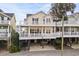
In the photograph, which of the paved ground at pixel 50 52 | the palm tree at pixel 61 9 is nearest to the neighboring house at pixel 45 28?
the palm tree at pixel 61 9

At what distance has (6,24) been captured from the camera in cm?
342

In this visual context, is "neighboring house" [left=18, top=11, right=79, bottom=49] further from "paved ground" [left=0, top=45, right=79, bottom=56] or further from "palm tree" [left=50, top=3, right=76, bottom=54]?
"paved ground" [left=0, top=45, right=79, bottom=56]

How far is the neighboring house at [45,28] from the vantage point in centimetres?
345

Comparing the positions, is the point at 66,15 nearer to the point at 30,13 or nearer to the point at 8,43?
the point at 30,13

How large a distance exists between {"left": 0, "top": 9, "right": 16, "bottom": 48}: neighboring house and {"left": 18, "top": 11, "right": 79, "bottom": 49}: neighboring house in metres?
0.15

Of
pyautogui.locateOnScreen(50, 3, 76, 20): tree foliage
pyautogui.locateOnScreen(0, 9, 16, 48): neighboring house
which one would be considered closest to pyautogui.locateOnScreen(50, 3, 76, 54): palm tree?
pyautogui.locateOnScreen(50, 3, 76, 20): tree foliage

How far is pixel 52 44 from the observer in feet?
11.5

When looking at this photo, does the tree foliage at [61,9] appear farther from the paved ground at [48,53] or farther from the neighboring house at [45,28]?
the paved ground at [48,53]

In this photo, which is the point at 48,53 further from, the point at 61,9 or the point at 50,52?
the point at 61,9

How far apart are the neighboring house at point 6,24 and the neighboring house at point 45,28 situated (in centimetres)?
15

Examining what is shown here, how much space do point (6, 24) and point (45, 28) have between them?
0.69 m

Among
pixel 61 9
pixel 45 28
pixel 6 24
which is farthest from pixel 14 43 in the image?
pixel 61 9

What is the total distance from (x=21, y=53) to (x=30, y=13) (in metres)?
0.73

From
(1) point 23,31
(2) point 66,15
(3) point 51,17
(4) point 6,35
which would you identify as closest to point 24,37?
(1) point 23,31
